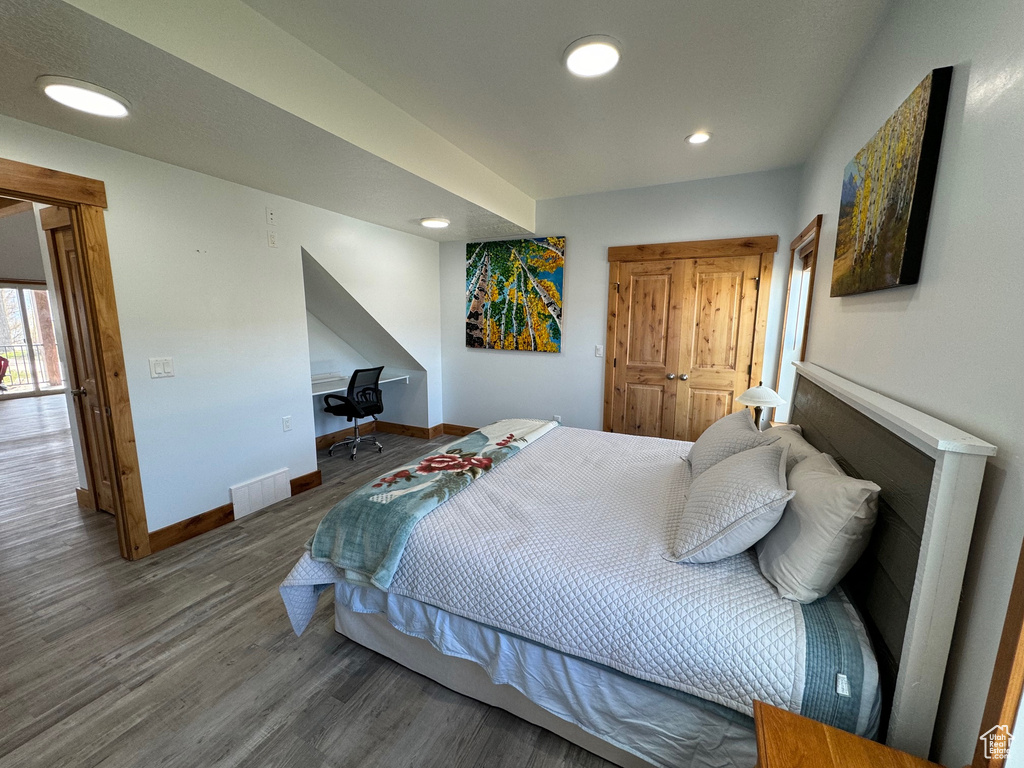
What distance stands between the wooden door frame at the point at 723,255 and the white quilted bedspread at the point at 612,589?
2.24 metres

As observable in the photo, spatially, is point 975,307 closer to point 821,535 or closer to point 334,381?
point 821,535

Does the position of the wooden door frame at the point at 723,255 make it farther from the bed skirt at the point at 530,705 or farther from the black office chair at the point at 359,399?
the bed skirt at the point at 530,705

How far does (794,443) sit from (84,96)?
327cm

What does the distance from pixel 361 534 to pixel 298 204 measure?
106 inches

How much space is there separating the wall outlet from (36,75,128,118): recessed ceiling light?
1251 millimetres

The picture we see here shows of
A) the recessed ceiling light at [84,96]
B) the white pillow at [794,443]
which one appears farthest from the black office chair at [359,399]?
the white pillow at [794,443]

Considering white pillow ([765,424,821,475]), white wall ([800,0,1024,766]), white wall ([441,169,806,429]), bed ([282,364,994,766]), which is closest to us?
white wall ([800,0,1024,766])

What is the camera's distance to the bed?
92cm

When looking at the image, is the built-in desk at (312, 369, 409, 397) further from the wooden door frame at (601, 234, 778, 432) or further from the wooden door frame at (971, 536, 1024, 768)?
the wooden door frame at (971, 536, 1024, 768)

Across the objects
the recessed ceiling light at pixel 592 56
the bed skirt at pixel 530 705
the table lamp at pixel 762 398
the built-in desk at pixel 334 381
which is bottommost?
the bed skirt at pixel 530 705

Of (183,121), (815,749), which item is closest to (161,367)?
(183,121)

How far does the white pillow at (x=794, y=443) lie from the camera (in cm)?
166

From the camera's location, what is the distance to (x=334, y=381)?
168 inches

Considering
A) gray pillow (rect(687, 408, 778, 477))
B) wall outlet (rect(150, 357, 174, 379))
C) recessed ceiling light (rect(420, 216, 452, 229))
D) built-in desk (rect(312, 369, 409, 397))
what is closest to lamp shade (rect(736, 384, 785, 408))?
gray pillow (rect(687, 408, 778, 477))
